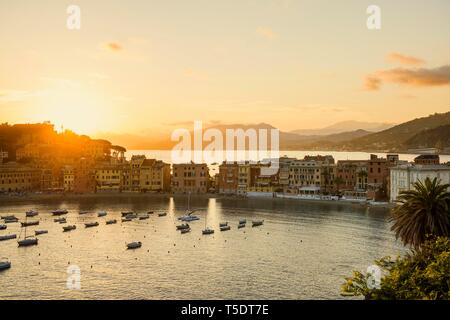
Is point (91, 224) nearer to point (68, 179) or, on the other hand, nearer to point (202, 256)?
point (202, 256)

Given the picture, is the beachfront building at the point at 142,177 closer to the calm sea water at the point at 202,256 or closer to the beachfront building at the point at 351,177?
the calm sea water at the point at 202,256

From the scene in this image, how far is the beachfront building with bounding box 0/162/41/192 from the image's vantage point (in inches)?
3214

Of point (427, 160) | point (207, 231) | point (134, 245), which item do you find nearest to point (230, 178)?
point (427, 160)

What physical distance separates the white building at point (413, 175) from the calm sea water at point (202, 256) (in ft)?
20.3

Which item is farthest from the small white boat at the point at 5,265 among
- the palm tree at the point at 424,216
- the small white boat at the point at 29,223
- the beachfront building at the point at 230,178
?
the beachfront building at the point at 230,178

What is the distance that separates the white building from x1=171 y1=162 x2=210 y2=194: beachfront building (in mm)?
30412

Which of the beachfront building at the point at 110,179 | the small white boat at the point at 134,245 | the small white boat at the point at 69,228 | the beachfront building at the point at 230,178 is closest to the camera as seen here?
the small white boat at the point at 134,245

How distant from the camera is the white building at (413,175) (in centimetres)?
5869

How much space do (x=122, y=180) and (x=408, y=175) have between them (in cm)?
4537

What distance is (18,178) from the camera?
8444cm

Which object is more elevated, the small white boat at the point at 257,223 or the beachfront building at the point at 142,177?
the beachfront building at the point at 142,177

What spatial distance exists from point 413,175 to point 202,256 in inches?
1399

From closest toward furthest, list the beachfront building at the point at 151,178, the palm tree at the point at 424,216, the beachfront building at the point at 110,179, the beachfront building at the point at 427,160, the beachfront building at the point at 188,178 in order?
1. the palm tree at the point at 424,216
2. the beachfront building at the point at 427,160
3. the beachfront building at the point at 188,178
4. the beachfront building at the point at 151,178
5. the beachfront building at the point at 110,179

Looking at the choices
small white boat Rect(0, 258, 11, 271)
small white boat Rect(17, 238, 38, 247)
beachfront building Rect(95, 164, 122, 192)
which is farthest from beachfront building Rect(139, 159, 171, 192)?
small white boat Rect(0, 258, 11, 271)
